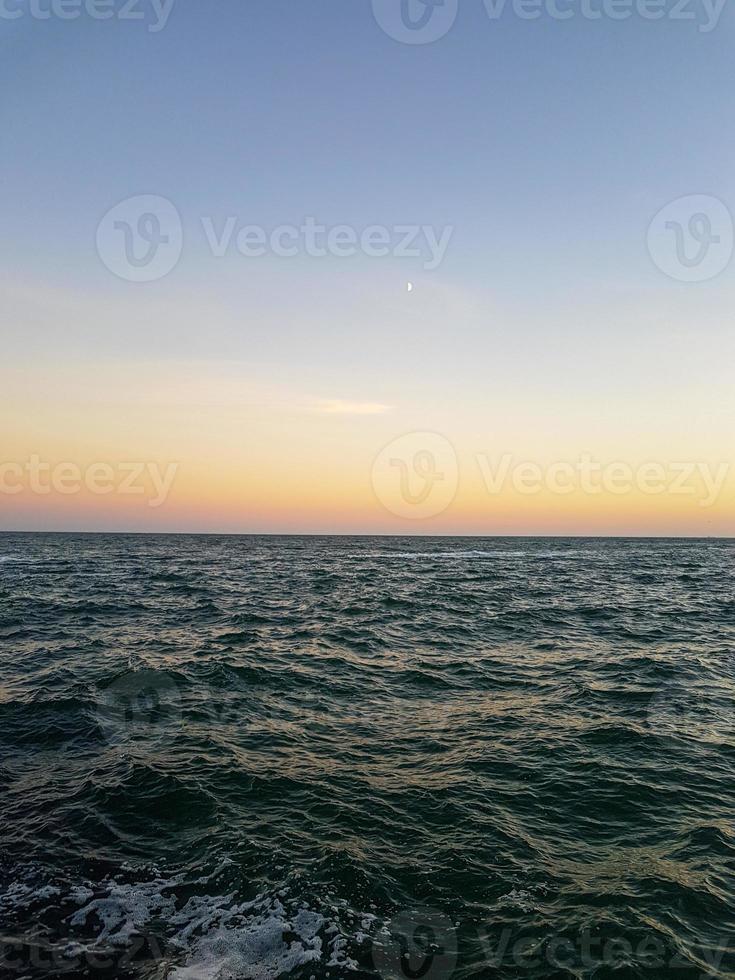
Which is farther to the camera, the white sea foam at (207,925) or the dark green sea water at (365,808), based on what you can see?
the dark green sea water at (365,808)

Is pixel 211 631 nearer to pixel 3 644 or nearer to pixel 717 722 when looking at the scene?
pixel 3 644

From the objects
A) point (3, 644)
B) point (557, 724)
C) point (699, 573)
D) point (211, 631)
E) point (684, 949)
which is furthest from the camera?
point (699, 573)

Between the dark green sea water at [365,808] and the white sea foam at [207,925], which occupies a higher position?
the dark green sea water at [365,808]

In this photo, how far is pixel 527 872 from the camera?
27.7 ft

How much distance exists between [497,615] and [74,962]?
84.4ft

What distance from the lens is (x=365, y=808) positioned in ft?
33.5

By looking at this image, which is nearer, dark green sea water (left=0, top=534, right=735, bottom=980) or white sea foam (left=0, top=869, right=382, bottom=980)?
white sea foam (left=0, top=869, right=382, bottom=980)

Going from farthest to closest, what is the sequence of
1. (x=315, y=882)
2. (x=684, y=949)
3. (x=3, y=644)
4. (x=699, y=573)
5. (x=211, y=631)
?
(x=699, y=573) < (x=211, y=631) < (x=3, y=644) < (x=315, y=882) < (x=684, y=949)

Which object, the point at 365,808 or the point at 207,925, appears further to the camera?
the point at 365,808

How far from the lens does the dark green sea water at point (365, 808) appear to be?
702 centimetres

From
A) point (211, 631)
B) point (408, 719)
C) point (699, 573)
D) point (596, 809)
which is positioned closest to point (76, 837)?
point (408, 719)

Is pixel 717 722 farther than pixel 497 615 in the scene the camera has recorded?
Answer: No

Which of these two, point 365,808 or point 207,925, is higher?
point 365,808

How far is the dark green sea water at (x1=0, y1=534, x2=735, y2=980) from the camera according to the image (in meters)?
7.02
